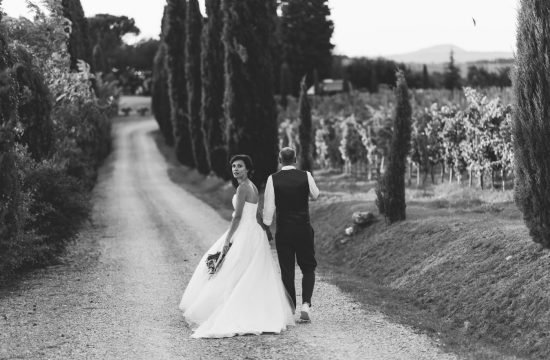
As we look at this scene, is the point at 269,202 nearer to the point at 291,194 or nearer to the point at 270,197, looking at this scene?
the point at 270,197

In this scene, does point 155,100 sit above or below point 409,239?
above

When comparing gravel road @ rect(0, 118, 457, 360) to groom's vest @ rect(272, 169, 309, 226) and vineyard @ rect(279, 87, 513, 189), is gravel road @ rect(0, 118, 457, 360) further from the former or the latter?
vineyard @ rect(279, 87, 513, 189)

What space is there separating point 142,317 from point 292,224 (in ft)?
7.98

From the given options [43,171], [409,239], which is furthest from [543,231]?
[43,171]

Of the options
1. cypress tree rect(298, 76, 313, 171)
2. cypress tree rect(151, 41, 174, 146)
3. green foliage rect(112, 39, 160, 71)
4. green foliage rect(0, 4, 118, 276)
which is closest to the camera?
green foliage rect(0, 4, 118, 276)

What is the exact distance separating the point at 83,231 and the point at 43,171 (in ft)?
18.7

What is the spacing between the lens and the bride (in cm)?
754

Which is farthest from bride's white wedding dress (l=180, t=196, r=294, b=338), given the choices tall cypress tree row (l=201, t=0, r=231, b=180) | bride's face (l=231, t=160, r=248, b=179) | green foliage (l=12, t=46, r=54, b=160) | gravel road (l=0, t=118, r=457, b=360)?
tall cypress tree row (l=201, t=0, r=231, b=180)

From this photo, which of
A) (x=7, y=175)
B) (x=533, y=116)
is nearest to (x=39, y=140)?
(x=7, y=175)

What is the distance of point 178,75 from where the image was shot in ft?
129

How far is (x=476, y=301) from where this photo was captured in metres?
8.79

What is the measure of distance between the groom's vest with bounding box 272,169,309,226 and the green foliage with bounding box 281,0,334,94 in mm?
59312

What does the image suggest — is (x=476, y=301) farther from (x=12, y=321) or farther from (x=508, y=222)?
(x=12, y=321)

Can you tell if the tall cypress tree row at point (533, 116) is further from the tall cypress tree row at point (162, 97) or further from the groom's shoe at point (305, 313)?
the tall cypress tree row at point (162, 97)
